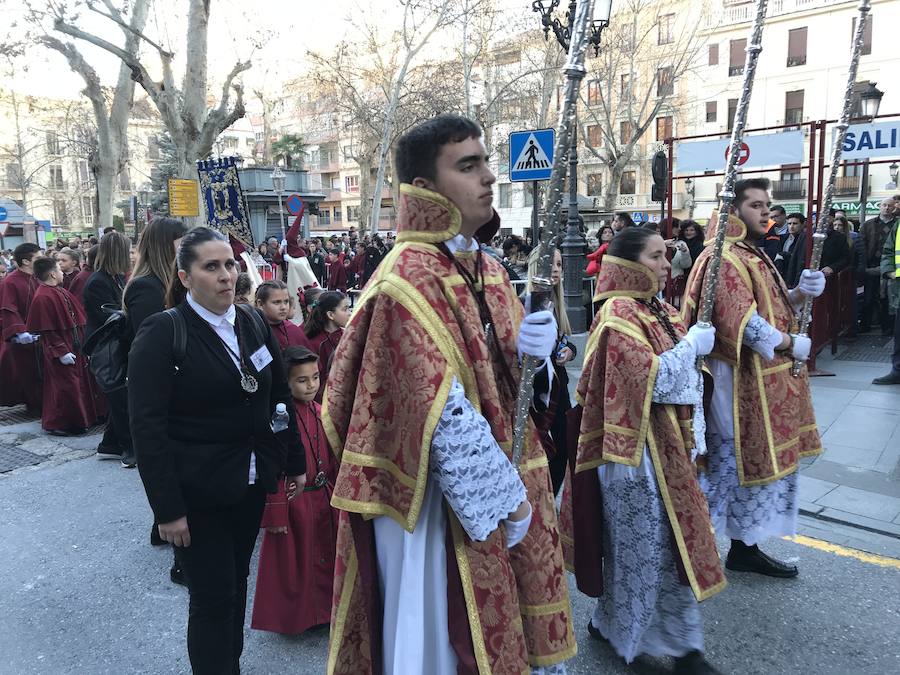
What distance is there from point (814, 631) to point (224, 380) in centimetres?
292

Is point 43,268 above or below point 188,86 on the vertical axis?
below

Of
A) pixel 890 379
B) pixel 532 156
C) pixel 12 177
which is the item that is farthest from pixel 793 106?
pixel 12 177

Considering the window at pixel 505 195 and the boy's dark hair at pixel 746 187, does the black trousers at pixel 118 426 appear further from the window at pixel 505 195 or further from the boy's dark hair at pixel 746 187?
the window at pixel 505 195

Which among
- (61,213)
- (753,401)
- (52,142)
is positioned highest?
(52,142)

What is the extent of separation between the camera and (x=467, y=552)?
192cm

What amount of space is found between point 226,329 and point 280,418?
45 cm

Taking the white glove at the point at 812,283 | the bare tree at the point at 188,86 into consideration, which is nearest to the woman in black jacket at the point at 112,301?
the white glove at the point at 812,283

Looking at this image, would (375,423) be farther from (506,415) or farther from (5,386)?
(5,386)

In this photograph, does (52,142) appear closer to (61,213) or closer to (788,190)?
(61,213)

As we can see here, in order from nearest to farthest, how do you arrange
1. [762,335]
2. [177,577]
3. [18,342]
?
[762,335]
[177,577]
[18,342]

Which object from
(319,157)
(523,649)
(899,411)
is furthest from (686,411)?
(319,157)

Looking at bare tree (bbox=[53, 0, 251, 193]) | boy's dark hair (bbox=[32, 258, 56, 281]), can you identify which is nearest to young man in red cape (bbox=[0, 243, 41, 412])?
boy's dark hair (bbox=[32, 258, 56, 281])

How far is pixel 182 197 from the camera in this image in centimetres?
1204

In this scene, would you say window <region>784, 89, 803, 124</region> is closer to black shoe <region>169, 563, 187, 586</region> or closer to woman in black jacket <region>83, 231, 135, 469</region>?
woman in black jacket <region>83, 231, 135, 469</region>
